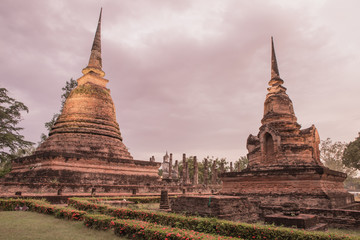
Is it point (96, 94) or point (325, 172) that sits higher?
point (96, 94)

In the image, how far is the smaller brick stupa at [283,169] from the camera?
1161 cm

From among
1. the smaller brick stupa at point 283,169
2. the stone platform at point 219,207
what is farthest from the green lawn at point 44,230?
the smaller brick stupa at point 283,169

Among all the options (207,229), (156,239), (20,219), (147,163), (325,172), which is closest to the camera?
(156,239)

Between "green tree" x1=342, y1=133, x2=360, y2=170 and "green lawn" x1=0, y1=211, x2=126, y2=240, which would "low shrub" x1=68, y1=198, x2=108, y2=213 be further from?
"green tree" x1=342, y1=133, x2=360, y2=170

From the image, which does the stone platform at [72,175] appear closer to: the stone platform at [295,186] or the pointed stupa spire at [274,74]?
the stone platform at [295,186]

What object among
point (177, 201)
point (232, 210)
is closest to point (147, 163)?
point (177, 201)

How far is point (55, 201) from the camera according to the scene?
44.4ft

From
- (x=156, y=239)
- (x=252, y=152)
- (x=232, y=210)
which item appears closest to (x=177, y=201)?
(x=232, y=210)

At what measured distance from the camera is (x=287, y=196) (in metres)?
12.0

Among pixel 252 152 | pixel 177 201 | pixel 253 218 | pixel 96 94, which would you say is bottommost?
pixel 253 218

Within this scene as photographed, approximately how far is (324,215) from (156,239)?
7.21 meters

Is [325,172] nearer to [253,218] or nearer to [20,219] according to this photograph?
[253,218]

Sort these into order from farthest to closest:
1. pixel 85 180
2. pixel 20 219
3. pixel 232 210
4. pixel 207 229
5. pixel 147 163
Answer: pixel 147 163, pixel 85 180, pixel 232 210, pixel 20 219, pixel 207 229

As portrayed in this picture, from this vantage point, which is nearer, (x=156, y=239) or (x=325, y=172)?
(x=156, y=239)
